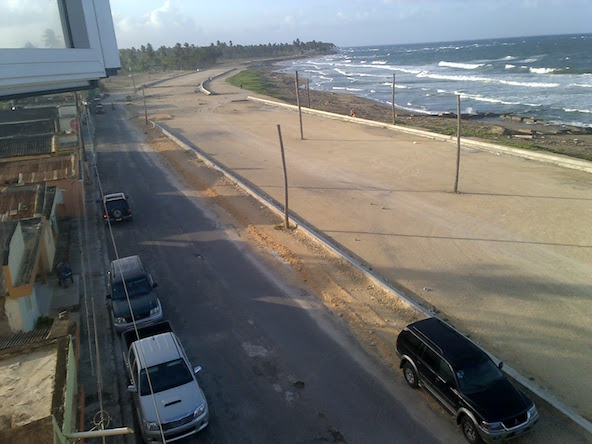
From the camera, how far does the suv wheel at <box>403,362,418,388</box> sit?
30.5 feet

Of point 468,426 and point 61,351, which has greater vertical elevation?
point 61,351

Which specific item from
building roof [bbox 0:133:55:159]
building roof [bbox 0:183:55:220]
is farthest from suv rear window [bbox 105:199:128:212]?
building roof [bbox 0:133:55:159]

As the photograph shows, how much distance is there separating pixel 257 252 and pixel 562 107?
1835 inches

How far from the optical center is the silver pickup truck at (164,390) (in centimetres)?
808

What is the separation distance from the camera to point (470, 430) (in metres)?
8.01

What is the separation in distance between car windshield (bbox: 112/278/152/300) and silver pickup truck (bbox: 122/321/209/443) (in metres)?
2.23

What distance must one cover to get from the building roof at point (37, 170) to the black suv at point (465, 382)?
15.4 meters

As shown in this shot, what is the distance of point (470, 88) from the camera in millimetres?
70312

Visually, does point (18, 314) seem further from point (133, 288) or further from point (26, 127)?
point (26, 127)

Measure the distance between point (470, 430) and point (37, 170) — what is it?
1910cm

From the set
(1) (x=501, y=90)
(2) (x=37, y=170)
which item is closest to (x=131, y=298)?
(2) (x=37, y=170)

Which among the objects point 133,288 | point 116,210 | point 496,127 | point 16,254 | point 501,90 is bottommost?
point 496,127

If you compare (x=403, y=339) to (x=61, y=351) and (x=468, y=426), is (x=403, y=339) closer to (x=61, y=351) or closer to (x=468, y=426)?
(x=468, y=426)

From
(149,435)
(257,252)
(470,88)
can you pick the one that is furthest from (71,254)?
(470,88)
